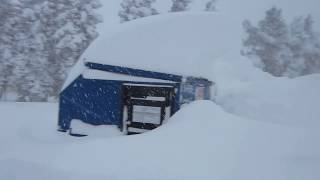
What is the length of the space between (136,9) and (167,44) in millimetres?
25293

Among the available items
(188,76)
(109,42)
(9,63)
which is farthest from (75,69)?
(9,63)

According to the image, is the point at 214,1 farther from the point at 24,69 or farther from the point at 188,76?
the point at 188,76

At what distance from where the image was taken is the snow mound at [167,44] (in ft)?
33.9

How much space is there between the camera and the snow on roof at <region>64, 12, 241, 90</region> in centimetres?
1032

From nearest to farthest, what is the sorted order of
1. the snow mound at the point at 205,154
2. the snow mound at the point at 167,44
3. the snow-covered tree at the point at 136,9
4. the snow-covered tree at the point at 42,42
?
the snow mound at the point at 205,154
the snow mound at the point at 167,44
the snow-covered tree at the point at 42,42
the snow-covered tree at the point at 136,9

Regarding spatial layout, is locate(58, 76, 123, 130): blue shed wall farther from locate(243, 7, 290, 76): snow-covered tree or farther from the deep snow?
locate(243, 7, 290, 76): snow-covered tree

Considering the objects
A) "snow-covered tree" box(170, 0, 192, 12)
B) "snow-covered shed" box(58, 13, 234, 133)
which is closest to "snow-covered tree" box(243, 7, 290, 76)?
"snow-covered tree" box(170, 0, 192, 12)

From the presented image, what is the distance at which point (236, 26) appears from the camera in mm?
13039

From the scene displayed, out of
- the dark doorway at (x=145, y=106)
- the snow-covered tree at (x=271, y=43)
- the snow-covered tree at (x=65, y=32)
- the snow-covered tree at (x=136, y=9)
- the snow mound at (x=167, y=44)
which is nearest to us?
the dark doorway at (x=145, y=106)

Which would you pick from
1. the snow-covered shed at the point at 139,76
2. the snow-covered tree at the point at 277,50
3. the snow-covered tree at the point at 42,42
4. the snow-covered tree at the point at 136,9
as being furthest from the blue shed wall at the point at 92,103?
the snow-covered tree at the point at 277,50

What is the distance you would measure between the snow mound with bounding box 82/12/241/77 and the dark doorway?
50 centimetres

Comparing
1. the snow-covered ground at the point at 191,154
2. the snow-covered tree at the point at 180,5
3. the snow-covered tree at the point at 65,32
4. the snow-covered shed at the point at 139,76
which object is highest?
the snow-covered tree at the point at 180,5

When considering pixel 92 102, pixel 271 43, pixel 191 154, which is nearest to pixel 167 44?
pixel 92 102

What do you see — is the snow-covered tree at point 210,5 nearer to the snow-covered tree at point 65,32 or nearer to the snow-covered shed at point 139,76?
the snow-covered tree at point 65,32
